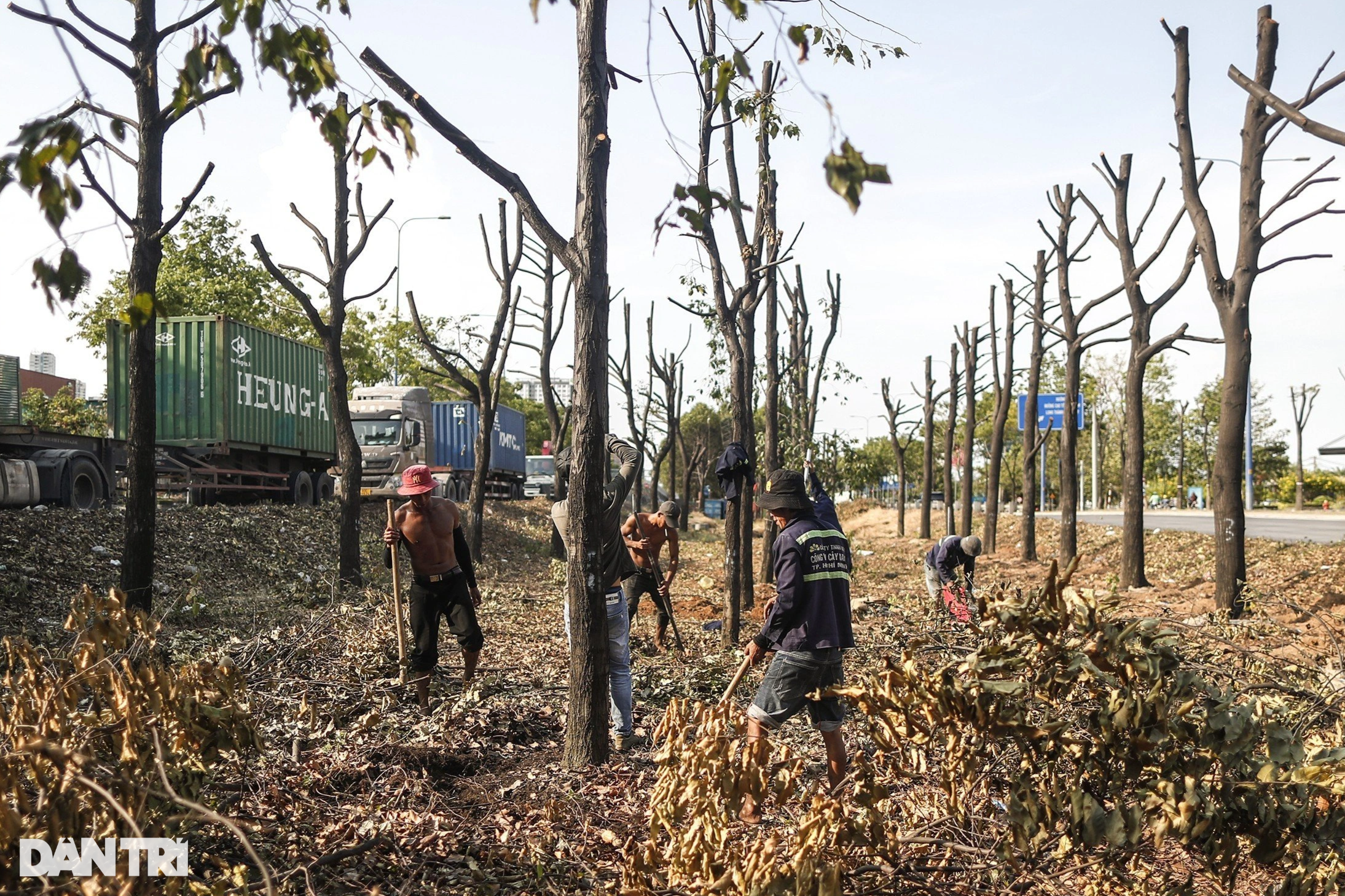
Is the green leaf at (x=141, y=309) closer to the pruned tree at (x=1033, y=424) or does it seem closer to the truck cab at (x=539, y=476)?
the pruned tree at (x=1033, y=424)

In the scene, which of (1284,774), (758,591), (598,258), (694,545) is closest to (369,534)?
(758,591)

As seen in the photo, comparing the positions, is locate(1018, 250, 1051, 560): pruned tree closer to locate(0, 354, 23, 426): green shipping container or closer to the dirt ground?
the dirt ground

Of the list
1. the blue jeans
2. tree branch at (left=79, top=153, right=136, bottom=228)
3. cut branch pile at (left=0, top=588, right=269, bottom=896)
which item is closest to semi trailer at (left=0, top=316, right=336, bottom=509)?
tree branch at (left=79, top=153, right=136, bottom=228)

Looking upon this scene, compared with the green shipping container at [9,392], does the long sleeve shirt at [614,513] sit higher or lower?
lower

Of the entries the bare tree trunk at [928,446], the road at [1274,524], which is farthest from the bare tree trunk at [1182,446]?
the bare tree trunk at [928,446]

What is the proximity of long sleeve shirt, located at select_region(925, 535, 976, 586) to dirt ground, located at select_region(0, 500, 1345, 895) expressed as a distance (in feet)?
1.38

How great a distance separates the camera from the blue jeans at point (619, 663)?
21.1ft

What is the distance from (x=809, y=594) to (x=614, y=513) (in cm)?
170

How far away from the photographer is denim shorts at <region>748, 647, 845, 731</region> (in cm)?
531

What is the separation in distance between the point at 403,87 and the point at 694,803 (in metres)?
4.06

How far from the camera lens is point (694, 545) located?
31.4 metres

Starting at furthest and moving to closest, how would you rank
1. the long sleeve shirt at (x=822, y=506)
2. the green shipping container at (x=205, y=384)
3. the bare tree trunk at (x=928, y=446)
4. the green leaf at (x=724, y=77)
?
1. the bare tree trunk at (x=928, y=446)
2. the green shipping container at (x=205, y=384)
3. the long sleeve shirt at (x=822, y=506)
4. the green leaf at (x=724, y=77)

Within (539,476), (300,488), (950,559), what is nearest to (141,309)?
(950,559)

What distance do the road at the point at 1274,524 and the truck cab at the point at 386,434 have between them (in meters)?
18.7
